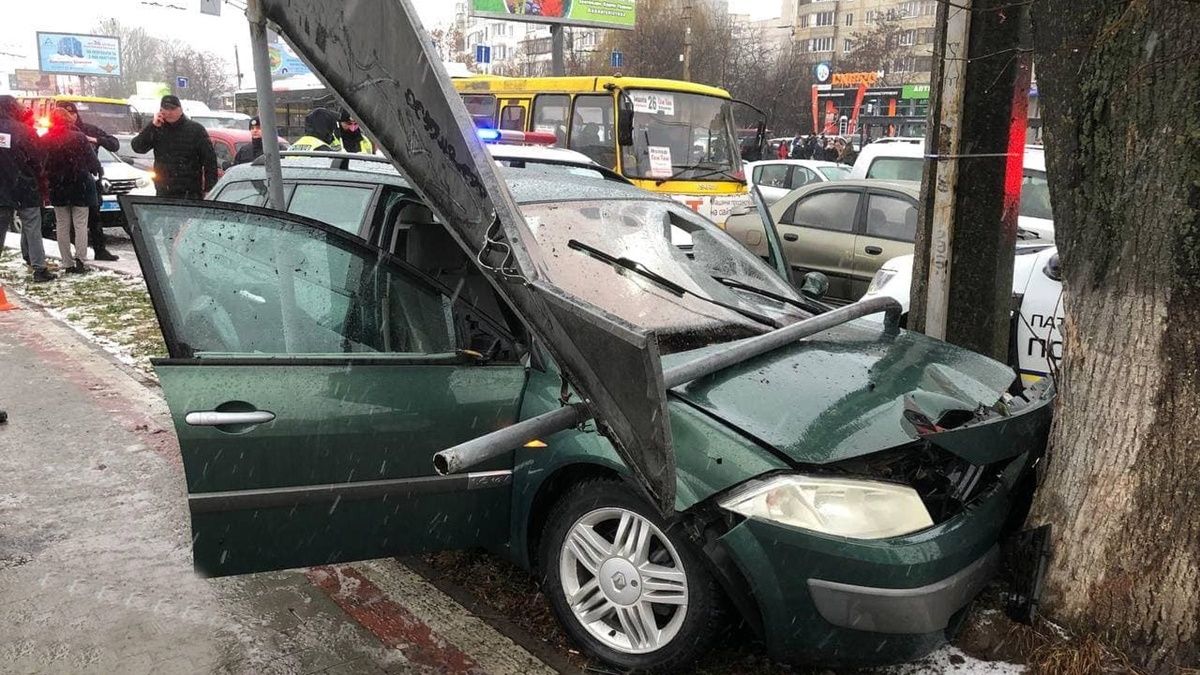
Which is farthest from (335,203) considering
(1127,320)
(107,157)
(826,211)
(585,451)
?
(107,157)

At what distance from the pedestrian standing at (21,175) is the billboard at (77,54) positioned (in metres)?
60.5

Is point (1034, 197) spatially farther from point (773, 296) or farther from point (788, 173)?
point (788, 173)

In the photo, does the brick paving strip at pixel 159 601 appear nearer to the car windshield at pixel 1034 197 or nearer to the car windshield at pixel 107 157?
the car windshield at pixel 1034 197

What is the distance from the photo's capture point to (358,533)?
2893 mm

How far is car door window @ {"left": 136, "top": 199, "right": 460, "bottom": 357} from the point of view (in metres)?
2.97

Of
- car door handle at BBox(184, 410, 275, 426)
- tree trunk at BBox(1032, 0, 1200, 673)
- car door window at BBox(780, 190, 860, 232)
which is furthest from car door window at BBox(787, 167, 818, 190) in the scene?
car door handle at BBox(184, 410, 275, 426)

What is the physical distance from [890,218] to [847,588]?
6449 mm

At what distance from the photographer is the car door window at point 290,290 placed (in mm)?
2975

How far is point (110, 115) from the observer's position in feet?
76.5

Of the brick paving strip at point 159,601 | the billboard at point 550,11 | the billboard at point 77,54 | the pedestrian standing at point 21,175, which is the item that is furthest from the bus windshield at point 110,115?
the billboard at point 77,54

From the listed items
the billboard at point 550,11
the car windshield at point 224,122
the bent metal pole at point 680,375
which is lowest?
the bent metal pole at point 680,375

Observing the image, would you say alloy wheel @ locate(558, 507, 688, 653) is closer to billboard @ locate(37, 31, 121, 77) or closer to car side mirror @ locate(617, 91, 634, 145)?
car side mirror @ locate(617, 91, 634, 145)

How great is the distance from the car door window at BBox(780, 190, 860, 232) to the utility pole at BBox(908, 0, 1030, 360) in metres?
3.66

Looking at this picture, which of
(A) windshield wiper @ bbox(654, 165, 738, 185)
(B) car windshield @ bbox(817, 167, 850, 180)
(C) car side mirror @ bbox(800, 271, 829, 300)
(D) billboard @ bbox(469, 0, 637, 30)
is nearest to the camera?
(C) car side mirror @ bbox(800, 271, 829, 300)
